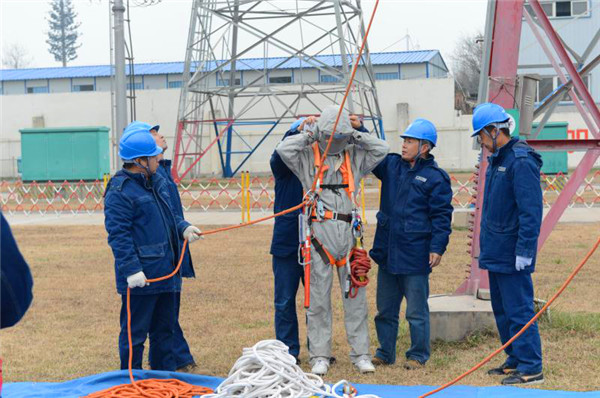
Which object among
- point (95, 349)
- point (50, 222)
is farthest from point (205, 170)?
point (95, 349)

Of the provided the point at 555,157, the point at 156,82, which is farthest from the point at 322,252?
the point at 156,82

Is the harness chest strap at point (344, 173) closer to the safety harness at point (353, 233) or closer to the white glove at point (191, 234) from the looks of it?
the safety harness at point (353, 233)

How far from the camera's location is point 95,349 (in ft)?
25.0

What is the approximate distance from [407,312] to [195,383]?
1833 millimetres

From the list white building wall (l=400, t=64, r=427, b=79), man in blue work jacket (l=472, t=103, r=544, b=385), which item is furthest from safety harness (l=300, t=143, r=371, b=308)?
white building wall (l=400, t=64, r=427, b=79)

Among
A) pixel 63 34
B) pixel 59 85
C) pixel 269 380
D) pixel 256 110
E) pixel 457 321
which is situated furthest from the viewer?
pixel 63 34

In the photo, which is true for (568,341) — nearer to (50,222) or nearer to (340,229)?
(340,229)

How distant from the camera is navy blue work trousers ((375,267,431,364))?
6609 millimetres

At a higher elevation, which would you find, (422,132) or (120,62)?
(120,62)

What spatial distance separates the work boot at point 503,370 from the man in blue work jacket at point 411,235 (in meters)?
0.55

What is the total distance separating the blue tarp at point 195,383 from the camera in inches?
224

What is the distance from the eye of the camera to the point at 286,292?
22.1 feet

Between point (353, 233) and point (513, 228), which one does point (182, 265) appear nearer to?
point (353, 233)

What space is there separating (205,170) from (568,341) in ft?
120
